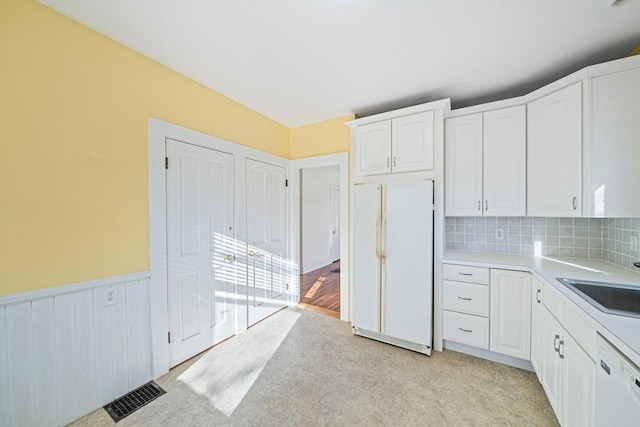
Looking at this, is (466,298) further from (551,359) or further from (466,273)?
(551,359)

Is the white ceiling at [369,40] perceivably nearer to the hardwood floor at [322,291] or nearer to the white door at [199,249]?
the white door at [199,249]

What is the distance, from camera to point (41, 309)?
1387 mm

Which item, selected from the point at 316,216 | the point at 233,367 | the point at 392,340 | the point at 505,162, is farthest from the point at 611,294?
the point at 316,216

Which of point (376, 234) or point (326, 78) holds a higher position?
point (326, 78)

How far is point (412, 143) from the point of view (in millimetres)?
2406

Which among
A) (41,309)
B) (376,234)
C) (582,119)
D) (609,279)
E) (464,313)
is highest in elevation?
(582,119)

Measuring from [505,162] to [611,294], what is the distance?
4.18 ft

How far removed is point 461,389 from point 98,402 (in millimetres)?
2649

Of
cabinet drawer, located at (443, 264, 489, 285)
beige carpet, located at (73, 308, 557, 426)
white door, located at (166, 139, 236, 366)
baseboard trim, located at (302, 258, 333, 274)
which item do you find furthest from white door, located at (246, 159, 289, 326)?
cabinet drawer, located at (443, 264, 489, 285)

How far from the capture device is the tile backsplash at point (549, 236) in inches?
74.2

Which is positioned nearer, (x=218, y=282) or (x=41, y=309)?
(x=41, y=309)

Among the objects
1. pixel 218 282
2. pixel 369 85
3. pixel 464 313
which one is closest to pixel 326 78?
pixel 369 85

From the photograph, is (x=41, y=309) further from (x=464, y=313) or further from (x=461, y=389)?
(x=464, y=313)

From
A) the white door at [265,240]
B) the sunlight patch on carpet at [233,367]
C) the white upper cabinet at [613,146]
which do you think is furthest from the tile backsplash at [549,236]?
the sunlight patch on carpet at [233,367]
